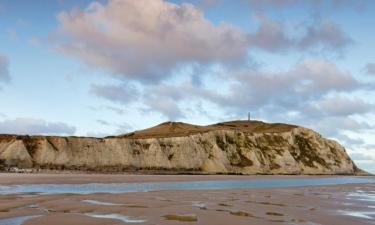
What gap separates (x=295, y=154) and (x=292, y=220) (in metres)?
94.1

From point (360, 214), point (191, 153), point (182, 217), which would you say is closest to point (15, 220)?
point (182, 217)

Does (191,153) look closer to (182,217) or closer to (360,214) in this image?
(360,214)

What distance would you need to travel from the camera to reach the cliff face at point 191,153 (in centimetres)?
7412

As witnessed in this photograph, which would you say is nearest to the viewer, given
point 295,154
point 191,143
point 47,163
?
point 47,163

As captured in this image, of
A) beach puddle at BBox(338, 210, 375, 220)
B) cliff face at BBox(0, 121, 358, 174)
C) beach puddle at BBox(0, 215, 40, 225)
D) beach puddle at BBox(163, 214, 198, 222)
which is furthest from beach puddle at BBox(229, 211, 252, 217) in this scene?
cliff face at BBox(0, 121, 358, 174)

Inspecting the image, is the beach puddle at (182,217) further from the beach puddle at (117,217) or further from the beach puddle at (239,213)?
the beach puddle at (239,213)

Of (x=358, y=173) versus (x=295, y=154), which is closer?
(x=295, y=154)

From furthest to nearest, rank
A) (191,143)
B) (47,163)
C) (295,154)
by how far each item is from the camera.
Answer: (295,154)
(191,143)
(47,163)

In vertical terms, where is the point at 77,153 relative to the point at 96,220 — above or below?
above

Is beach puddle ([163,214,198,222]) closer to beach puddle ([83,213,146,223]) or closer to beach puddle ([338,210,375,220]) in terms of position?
beach puddle ([83,213,146,223])

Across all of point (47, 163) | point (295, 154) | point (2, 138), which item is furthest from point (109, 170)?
point (295, 154)

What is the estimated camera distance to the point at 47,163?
238ft

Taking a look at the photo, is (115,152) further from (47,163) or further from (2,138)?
(2,138)

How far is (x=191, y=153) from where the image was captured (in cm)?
8838
